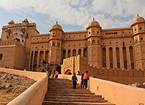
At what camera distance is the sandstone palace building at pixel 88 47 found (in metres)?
33.2

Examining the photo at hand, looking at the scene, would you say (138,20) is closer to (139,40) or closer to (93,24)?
(139,40)

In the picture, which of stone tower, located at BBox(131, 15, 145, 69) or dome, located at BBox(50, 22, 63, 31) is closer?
stone tower, located at BBox(131, 15, 145, 69)

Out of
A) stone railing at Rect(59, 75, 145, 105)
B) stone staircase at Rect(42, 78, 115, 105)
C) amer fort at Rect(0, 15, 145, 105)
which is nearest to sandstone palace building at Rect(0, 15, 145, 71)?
amer fort at Rect(0, 15, 145, 105)

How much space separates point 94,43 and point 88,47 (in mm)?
1659

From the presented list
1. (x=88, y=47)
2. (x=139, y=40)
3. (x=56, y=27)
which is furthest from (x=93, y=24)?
(x=139, y=40)

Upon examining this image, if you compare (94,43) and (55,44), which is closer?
(94,43)

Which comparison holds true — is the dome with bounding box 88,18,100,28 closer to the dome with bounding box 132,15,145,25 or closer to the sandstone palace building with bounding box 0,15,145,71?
the sandstone palace building with bounding box 0,15,145,71

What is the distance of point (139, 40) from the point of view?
32562 mm

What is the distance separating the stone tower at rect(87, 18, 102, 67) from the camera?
1307 inches

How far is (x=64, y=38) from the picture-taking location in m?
38.4

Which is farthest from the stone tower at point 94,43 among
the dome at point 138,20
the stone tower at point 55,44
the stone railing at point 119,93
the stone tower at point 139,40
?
the stone railing at point 119,93

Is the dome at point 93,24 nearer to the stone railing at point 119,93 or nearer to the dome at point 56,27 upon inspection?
the dome at point 56,27

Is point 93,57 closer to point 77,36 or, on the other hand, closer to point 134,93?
point 77,36

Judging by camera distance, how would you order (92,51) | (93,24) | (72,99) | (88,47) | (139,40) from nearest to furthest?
(72,99)
(139,40)
(92,51)
(88,47)
(93,24)
